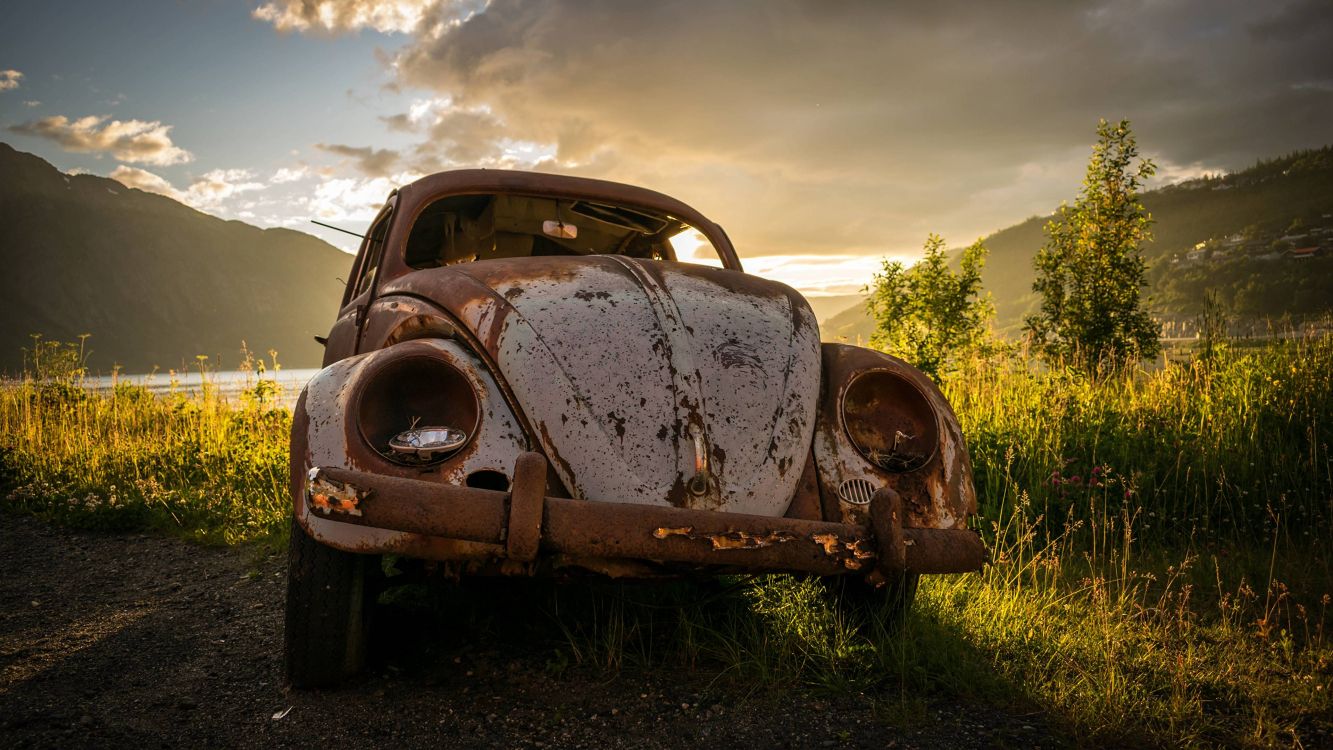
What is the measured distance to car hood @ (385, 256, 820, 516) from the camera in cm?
174

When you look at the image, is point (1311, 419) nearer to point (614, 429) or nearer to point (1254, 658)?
point (1254, 658)

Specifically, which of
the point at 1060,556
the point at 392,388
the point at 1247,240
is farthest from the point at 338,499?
the point at 1247,240

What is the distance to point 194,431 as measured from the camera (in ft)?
21.9

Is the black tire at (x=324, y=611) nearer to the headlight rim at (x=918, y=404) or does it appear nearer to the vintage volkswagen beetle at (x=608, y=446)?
the vintage volkswagen beetle at (x=608, y=446)

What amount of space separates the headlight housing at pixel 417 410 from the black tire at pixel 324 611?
36 centimetres

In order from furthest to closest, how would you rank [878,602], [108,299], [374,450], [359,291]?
[108,299]
[359,291]
[878,602]
[374,450]

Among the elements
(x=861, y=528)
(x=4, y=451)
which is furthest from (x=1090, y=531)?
(x=4, y=451)

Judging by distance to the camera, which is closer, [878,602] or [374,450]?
[374,450]

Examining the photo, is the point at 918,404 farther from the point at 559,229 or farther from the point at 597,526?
the point at 559,229

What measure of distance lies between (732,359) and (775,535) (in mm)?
564

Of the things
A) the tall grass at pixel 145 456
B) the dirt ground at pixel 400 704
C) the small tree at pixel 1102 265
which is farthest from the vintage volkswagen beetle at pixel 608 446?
the small tree at pixel 1102 265

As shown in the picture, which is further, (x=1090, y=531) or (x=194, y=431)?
(x=194, y=431)

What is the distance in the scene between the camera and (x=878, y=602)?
7.65 feet

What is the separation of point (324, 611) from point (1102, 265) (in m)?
15.3
